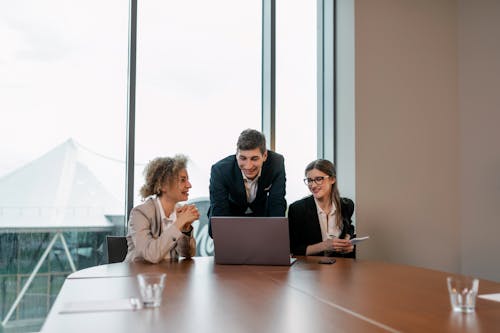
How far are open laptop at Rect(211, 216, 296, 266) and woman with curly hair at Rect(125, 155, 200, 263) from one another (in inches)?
11.4

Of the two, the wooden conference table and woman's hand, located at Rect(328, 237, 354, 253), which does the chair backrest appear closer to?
the wooden conference table

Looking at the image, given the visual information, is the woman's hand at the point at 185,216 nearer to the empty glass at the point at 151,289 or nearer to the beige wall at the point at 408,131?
the empty glass at the point at 151,289

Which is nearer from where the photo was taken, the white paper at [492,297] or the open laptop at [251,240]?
the white paper at [492,297]

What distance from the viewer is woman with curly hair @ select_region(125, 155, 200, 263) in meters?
2.73

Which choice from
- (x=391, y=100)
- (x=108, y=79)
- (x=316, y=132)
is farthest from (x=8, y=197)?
(x=391, y=100)

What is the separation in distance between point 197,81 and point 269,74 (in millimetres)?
639

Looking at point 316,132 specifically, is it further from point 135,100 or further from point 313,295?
point 313,295

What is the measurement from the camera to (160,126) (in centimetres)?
401

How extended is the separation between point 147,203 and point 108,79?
1.38m

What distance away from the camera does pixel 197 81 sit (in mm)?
4180

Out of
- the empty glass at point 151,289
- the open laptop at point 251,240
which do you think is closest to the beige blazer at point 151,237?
the open laptop at point 251,240

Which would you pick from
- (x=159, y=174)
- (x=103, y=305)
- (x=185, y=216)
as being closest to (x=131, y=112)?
(x=159, y=174)

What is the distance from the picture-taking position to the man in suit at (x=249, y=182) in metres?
3.24

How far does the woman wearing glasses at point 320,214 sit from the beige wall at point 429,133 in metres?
0.84
